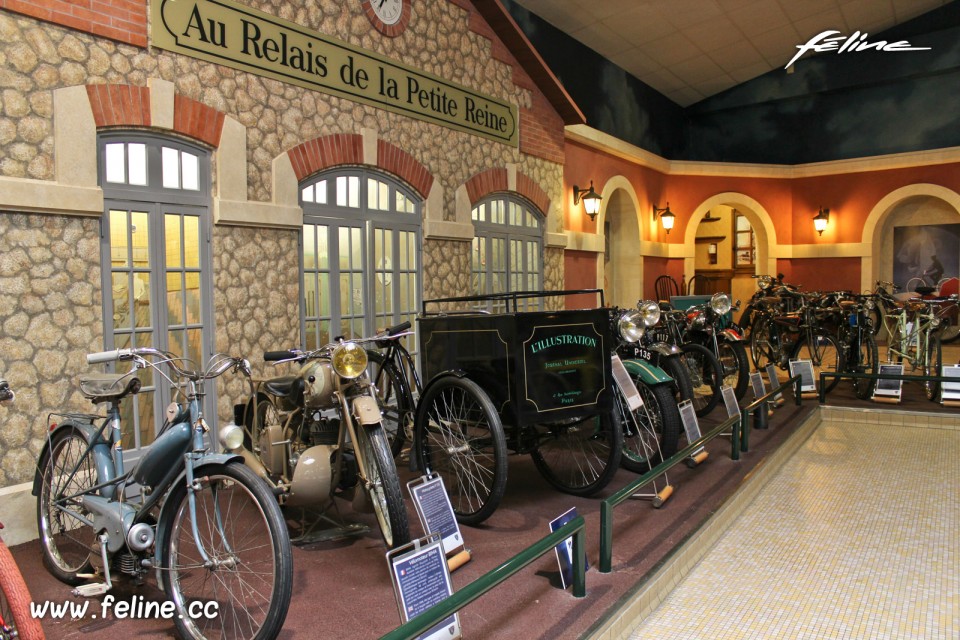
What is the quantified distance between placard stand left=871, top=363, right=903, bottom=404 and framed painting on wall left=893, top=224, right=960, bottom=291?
6767mm

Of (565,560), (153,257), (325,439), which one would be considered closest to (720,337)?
(565,560)

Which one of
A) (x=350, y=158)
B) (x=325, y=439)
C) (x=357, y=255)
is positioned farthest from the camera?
(x=357, y=255)

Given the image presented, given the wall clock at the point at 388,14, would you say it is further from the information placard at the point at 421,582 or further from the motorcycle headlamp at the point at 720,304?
the information placard at the point at 421,582

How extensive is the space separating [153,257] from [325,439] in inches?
68.0

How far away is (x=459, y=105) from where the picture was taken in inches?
261

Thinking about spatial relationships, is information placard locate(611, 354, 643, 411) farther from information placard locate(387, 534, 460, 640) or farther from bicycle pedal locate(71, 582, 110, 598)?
bicycle pedal locate(71, 582, 110, 598)

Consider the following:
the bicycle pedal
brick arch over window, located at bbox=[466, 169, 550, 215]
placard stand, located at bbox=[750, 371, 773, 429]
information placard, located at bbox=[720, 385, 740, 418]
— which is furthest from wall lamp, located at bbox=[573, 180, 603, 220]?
the bicycle pedal

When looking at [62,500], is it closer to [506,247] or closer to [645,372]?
[645,372]

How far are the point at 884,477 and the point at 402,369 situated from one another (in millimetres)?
3603

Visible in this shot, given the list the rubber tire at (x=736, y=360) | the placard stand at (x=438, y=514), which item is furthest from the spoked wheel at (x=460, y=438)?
the rubber tire at (x=736, y=360)

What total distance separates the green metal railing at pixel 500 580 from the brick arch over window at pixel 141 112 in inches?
132

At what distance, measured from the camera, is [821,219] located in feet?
42.9

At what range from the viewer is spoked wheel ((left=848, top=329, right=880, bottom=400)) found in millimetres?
7203

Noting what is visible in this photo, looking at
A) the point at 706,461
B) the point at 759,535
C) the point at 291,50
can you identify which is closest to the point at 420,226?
the point at 291,50
